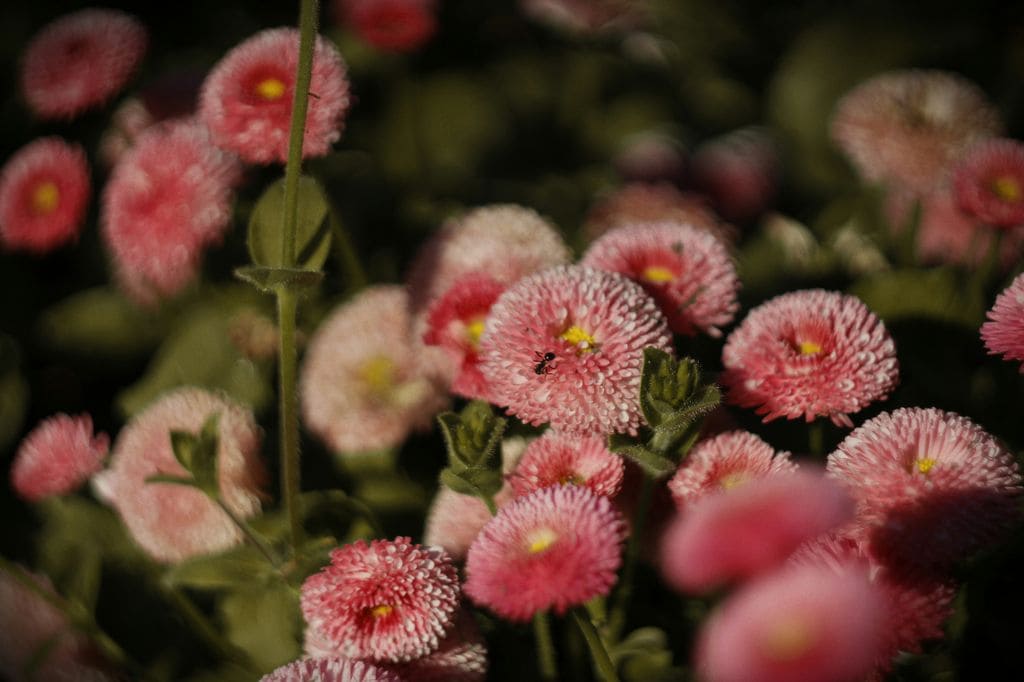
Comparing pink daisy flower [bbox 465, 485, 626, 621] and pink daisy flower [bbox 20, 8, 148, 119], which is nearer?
pink daisy flower [bbox 465, 485, 626, 621]

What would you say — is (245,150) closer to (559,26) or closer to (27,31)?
(559,26)

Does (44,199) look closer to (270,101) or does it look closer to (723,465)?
(270,101)

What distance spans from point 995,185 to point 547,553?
1.56ft

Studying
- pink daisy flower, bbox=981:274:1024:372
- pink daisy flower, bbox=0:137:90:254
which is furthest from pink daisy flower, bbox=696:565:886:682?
pink daisy flower, bbox=0:137:90:254

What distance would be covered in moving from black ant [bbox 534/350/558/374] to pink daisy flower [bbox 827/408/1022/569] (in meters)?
0.16

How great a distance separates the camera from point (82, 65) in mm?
924

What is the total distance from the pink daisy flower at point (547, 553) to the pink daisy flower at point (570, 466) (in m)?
0.04

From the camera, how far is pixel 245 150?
65cm

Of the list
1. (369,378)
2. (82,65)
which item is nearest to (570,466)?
(369,378)

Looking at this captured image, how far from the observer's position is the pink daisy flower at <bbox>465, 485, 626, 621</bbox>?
0.42m

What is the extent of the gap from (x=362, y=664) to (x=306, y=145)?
13.9 inches

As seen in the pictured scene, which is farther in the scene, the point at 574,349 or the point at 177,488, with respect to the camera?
the point at 177,488

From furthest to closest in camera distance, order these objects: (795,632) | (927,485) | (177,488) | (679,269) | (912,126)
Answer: (912,126) → (177,488) → (679,269) → (927,485) → (795,632)

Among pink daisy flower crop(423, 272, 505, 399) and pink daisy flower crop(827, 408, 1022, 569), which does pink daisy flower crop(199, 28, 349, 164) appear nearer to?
pink daisy flower crop(423, 272, 505, 399)
